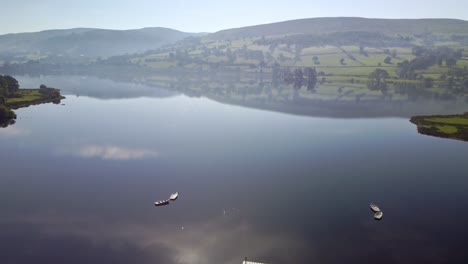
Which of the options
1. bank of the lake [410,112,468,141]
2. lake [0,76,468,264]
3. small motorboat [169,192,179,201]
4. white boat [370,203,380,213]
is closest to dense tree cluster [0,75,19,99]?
lake [0,76,468,264]

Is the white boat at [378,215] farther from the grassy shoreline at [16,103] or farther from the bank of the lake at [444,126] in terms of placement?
the grassy shoreline at [16,103]

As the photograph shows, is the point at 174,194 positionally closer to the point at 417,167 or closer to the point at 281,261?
the point at 281,261

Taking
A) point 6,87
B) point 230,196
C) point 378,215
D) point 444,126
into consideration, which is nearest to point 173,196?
point 230,196

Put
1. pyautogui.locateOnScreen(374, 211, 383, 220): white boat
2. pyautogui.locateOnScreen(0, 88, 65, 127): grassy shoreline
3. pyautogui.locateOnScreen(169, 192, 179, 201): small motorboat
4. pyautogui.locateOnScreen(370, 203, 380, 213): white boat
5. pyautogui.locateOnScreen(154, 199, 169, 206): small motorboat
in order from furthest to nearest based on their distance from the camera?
1. pyautogui.locateOnScreen(0, 88, 65, 127): grassy shoreline
2. pyautogui.locateOnScreen(169, 192, 179, 201): small motorboat
3. pyautogui.locateOnScreen(154, 199, 169, 206): small motorboat
4. pyautogui.locateOnScreen(370, 203, 380, 213): white boat
5. pyautogui.locateOnScreen(374, 211, 383, 220): white boat

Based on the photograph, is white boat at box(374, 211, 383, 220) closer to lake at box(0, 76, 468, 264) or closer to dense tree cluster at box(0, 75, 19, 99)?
lake at box(0, 76, 468, 264)

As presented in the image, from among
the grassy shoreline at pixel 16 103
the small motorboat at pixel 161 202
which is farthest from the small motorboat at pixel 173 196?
the grassy shoreline at pixel 16 103

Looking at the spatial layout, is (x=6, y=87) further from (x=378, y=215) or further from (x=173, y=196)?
(x=378, y=215)
